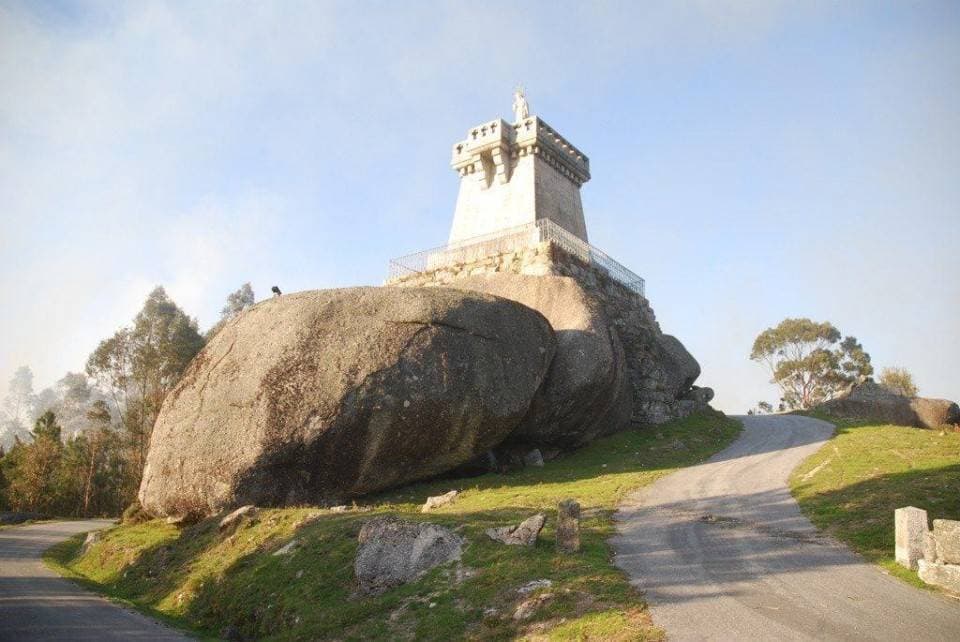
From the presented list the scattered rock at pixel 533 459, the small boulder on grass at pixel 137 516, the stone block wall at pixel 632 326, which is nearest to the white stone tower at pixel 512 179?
the stone block wall at pixel 632 326

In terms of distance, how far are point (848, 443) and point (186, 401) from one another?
24.9 metres

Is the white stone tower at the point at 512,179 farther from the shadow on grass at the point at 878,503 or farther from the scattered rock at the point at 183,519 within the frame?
the shadow on grass at the point at 878,503

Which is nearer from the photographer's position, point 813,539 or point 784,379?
point 813,539

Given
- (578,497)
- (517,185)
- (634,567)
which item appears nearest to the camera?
(634,567)

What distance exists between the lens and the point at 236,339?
2086 centimetres

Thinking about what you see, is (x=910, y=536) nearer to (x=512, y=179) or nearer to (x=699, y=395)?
(x=699, y=395)

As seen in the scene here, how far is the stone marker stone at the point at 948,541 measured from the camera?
1019 cm

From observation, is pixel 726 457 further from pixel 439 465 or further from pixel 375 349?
pixel 375 349

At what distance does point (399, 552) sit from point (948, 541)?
10196mm

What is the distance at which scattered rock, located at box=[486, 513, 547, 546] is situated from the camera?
12.4 m

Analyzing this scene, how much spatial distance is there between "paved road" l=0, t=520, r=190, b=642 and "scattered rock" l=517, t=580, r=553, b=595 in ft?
23.5

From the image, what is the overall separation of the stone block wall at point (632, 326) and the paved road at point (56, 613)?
17.7 metres

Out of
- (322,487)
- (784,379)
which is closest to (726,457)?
(322,487)

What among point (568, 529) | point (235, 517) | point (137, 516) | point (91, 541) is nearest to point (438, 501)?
point (235, 517)
